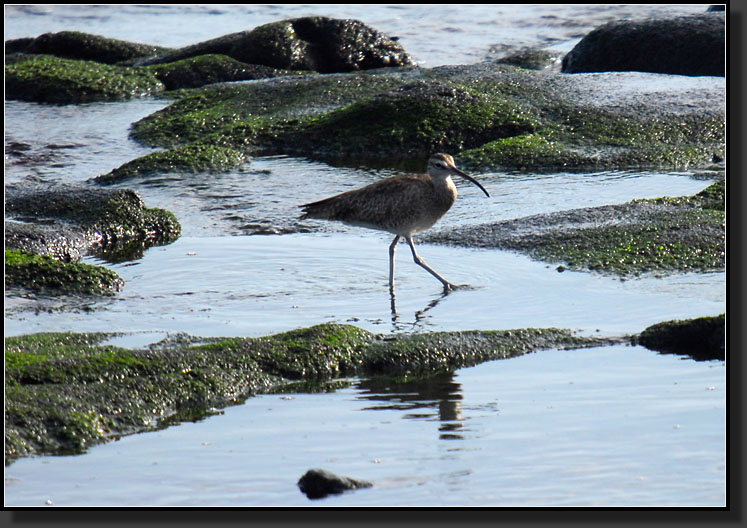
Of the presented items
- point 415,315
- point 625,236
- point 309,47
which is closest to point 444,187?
point 625,236

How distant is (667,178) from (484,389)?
7621 mm

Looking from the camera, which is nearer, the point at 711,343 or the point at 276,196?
the point at 711,343

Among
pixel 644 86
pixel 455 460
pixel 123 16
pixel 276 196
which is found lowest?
pixel 455 460

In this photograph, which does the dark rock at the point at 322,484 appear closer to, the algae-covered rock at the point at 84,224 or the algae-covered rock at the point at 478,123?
the algae-covered rock at the point at 84,224

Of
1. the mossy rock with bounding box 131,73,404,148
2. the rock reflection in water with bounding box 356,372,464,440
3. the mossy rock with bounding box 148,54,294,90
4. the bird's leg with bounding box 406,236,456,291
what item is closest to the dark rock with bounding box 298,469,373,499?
the rock reflection in water with bounding box 356,372,464,440

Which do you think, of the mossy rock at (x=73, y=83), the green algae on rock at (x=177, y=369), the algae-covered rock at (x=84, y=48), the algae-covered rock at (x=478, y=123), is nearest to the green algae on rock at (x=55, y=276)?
the green algae on rock at (x=177, y=369)

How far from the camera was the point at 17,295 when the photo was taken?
8.59m

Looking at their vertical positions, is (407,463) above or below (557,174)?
below

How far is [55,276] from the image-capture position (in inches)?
352

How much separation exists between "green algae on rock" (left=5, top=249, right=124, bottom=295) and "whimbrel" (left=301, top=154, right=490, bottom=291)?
2240 millimetres

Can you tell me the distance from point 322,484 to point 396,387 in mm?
1780

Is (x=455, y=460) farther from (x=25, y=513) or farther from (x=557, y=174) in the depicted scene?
(x=557, y=174)

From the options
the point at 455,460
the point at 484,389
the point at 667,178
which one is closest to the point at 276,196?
the point at 667,178

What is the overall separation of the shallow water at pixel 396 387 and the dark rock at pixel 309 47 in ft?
21.5
